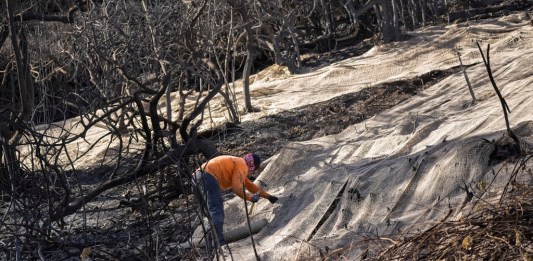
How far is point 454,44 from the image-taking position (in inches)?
599

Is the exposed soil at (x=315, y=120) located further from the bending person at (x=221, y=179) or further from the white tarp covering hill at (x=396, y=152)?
the bending person at (x=221, y=179)

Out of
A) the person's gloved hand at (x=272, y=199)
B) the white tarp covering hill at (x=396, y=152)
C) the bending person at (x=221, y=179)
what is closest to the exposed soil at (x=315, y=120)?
the white tarp covering hill at (x=396, y=152)

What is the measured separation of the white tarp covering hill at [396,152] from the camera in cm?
851

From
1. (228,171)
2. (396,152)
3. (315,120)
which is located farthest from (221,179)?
(315,120)

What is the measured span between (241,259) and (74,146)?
20.5ft

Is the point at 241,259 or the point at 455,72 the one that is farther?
the point at 455,72

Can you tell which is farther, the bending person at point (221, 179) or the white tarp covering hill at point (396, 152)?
the bending person at point (221, 179)

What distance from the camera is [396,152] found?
10531mm

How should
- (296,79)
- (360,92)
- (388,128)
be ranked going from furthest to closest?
(296,79)
(360,92)
(388,128)

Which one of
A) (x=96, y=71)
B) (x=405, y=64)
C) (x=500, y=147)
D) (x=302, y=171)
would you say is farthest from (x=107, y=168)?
(x=500, y=147)

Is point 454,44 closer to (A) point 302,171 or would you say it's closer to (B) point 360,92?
(B) point 360,92

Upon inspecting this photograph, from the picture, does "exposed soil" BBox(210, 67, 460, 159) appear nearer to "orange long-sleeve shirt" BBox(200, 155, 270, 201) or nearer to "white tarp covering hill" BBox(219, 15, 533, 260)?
"white tarp covering hill" BBox(219, 15, 533, 260)

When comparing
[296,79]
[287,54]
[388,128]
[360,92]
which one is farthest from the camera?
[287,54]

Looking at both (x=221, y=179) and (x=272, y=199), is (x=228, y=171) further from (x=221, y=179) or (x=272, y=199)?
(x=272, y=199)
